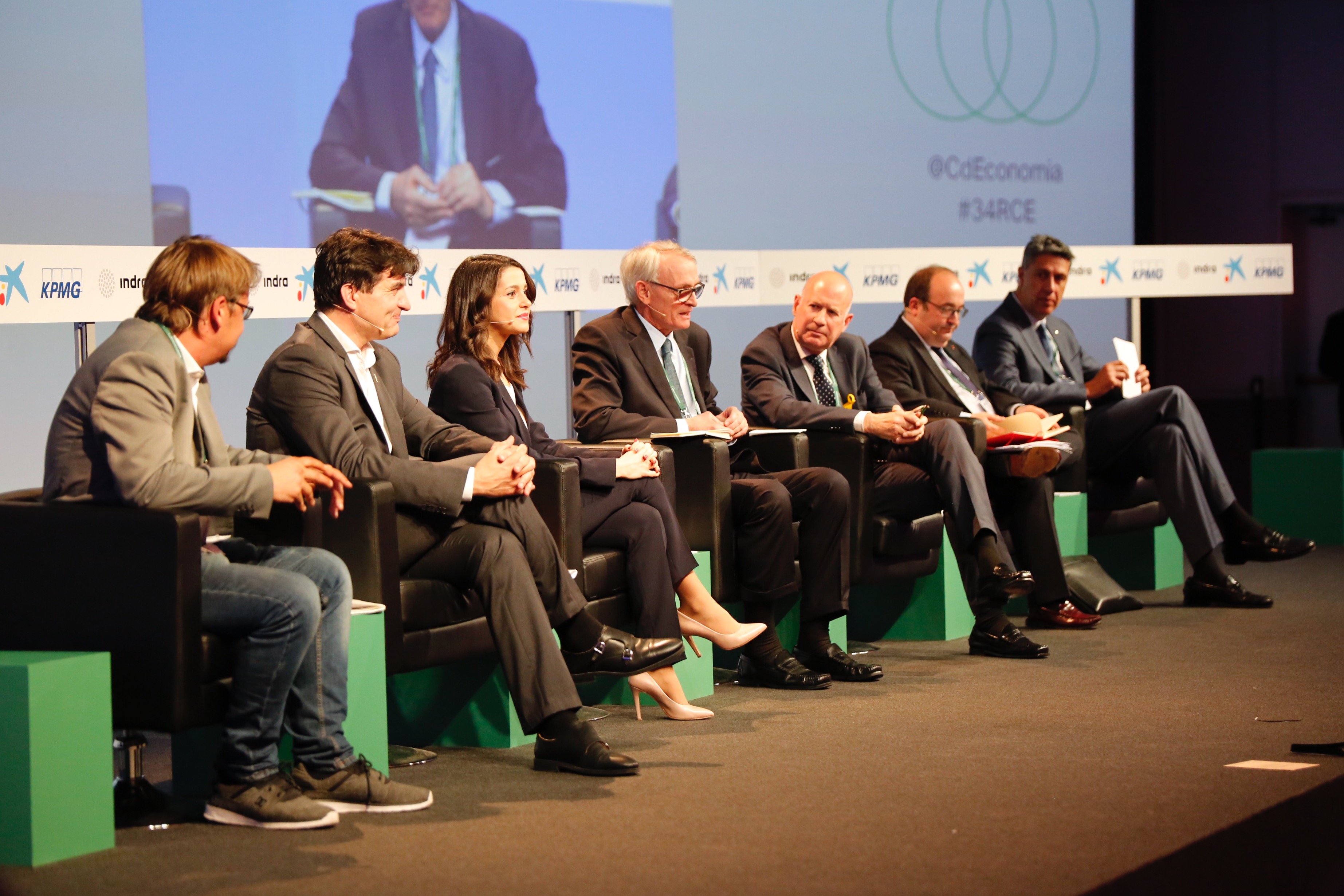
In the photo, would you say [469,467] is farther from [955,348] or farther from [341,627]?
[955,348]

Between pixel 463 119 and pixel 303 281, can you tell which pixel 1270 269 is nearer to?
pixel 463 119

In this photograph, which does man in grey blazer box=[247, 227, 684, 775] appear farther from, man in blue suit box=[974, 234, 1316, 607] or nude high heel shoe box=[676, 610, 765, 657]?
man in blue suit box=[974, 234, 1316, 607]

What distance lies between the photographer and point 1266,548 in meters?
5.36

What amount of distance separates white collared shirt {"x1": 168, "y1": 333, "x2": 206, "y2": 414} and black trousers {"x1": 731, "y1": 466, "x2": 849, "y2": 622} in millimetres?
1714

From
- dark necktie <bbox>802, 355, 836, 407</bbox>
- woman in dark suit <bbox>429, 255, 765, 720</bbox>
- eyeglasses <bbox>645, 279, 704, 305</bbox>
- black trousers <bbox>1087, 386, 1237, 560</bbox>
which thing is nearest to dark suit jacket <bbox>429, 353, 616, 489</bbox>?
woman in dark suit <bbox>429, 255, 765, 720</bbox>

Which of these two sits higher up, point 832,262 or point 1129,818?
point 832,262

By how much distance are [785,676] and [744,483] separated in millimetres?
532

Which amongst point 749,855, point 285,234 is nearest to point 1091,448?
point 285,234

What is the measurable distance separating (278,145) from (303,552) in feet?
9.08

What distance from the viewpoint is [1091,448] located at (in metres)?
5.64

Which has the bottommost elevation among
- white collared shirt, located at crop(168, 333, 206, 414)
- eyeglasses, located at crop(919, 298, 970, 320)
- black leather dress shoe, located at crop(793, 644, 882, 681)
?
black leather dress shoe, located at crop(793, 644, 882, 681)

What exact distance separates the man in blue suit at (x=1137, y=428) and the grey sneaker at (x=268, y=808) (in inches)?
132

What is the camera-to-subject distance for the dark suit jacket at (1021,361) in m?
5.52

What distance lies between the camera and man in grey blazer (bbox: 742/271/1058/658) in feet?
14.9
